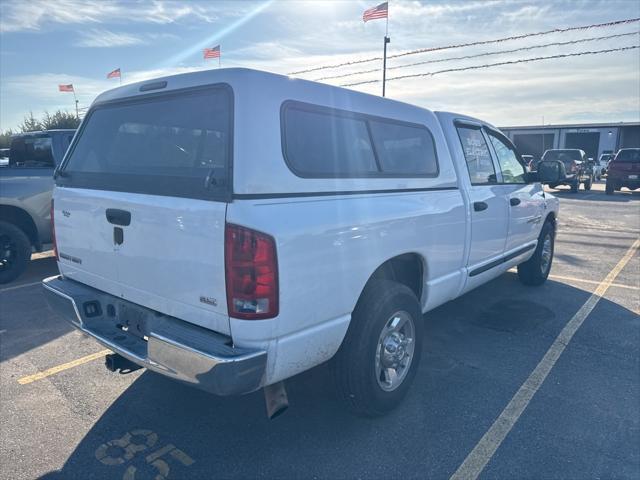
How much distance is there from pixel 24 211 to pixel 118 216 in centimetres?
445

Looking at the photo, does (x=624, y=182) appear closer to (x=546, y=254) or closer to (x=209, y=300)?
(x=546, y=254)

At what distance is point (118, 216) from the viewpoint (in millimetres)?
2719

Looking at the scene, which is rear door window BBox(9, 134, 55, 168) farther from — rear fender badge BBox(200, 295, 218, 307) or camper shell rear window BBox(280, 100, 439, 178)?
rear fender badge BBox(200, 295, 218, 307)

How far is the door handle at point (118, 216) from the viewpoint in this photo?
8.77 ft

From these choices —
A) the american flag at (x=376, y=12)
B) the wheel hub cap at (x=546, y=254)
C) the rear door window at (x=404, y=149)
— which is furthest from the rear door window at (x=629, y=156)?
the rear door window at (x=404, y=149)

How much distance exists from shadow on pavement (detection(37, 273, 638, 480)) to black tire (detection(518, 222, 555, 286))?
1.83 m

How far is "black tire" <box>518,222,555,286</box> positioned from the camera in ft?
19.5

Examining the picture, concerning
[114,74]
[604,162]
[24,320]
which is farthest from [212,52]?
[604,162]

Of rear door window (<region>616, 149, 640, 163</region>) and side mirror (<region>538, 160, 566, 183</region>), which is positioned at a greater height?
rear door window (<region>616, 149, 640, 163</region>)

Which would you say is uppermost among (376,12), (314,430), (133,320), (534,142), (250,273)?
(376,12)

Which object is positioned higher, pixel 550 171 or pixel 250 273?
pixel 550 171

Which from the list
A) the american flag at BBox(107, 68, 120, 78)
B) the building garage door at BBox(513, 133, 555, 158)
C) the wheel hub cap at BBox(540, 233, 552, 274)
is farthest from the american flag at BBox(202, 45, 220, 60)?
the building garage door at BBox(513, 133, 555, 158)

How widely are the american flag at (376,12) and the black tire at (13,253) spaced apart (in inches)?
792

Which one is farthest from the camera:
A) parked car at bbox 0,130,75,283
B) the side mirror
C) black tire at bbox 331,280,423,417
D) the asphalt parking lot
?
parked car at bbox 0,130,75,283
